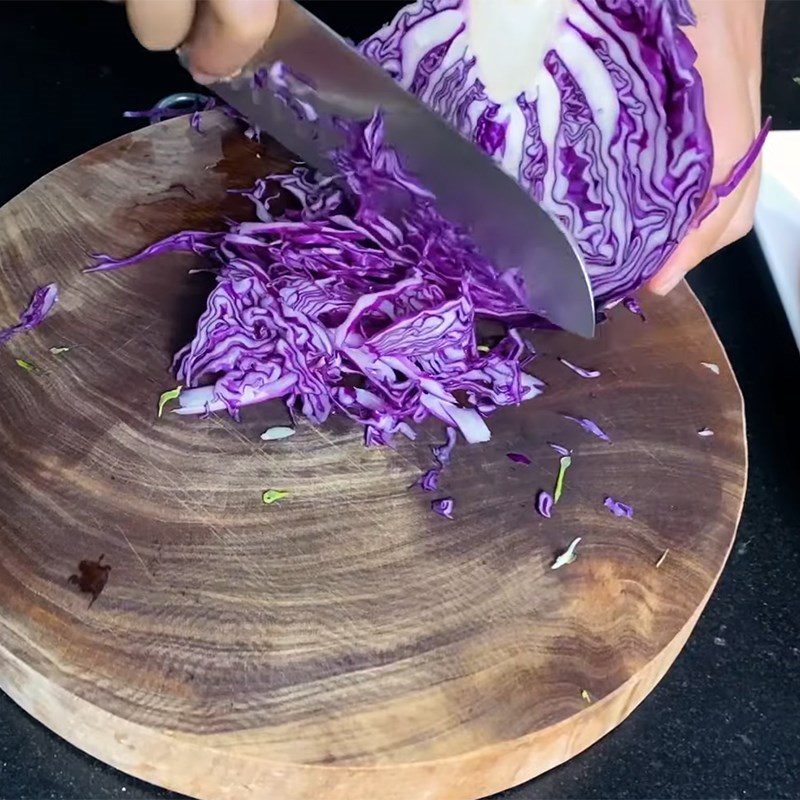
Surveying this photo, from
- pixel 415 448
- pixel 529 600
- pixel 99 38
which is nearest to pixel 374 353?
pixel 415 448

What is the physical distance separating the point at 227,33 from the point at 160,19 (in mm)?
77

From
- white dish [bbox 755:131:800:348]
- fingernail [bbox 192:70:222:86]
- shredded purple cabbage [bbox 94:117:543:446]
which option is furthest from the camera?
white dish [bbox 755:131:800:348]

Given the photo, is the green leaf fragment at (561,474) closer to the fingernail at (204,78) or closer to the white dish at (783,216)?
the white dish at (783,216)

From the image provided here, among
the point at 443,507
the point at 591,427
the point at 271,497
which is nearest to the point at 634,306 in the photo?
the point at 591,427

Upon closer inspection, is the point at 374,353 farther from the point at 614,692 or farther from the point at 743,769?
the point at 743,769

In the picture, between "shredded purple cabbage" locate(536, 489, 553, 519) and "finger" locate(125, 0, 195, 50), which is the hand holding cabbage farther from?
"finger" locate(125, 0, 195, 50)

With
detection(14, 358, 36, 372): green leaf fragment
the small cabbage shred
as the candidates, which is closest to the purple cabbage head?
the small cabbage shred

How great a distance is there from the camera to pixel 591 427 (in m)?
1.27

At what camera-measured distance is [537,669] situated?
1.05 m

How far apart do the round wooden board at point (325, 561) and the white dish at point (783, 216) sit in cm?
21

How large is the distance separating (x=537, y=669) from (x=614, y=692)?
0.08 metres

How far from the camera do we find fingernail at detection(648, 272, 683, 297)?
1354mm

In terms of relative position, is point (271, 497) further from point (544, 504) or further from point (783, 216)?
point (783, 216)

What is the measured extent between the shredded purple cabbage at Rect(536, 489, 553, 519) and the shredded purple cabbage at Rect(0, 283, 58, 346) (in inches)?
25.9
